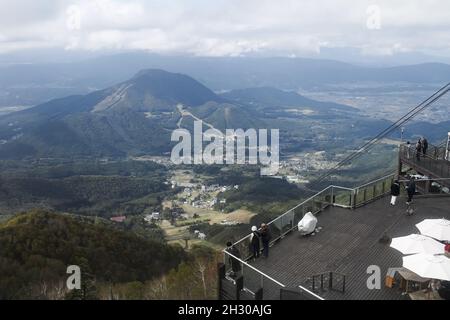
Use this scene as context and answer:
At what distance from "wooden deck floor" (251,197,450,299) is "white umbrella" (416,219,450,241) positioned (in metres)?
1.29

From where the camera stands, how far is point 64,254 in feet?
150

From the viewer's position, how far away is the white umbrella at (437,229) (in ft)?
49.7

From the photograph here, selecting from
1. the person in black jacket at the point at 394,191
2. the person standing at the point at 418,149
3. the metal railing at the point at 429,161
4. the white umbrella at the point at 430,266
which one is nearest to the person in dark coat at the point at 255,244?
the white umbrella at the point at 430,266

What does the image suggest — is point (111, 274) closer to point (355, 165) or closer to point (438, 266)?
point (438, 266)

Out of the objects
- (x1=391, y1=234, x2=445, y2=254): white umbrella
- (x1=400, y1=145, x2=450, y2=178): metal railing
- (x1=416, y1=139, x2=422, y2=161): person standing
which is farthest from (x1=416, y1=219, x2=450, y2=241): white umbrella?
(x1=416, y1=139, x2=422, y2=161): person standing

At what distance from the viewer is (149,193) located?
14550 cm

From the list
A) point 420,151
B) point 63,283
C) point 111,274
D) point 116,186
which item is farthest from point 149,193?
point 420,151

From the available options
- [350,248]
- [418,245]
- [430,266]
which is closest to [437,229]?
[418,245]

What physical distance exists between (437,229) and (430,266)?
12.2ft

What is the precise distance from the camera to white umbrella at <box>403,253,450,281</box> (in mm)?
11945

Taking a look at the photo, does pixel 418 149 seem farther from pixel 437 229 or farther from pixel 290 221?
pixel 290 221

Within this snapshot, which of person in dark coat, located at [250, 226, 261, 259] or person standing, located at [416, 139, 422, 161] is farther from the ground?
person standing, located at [416, 139, 422, 161]

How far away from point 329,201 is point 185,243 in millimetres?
62216

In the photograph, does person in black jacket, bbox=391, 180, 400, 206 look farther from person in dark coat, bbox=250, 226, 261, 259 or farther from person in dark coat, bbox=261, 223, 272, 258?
person in dark coat, bbox=250, 226, 261, 259
